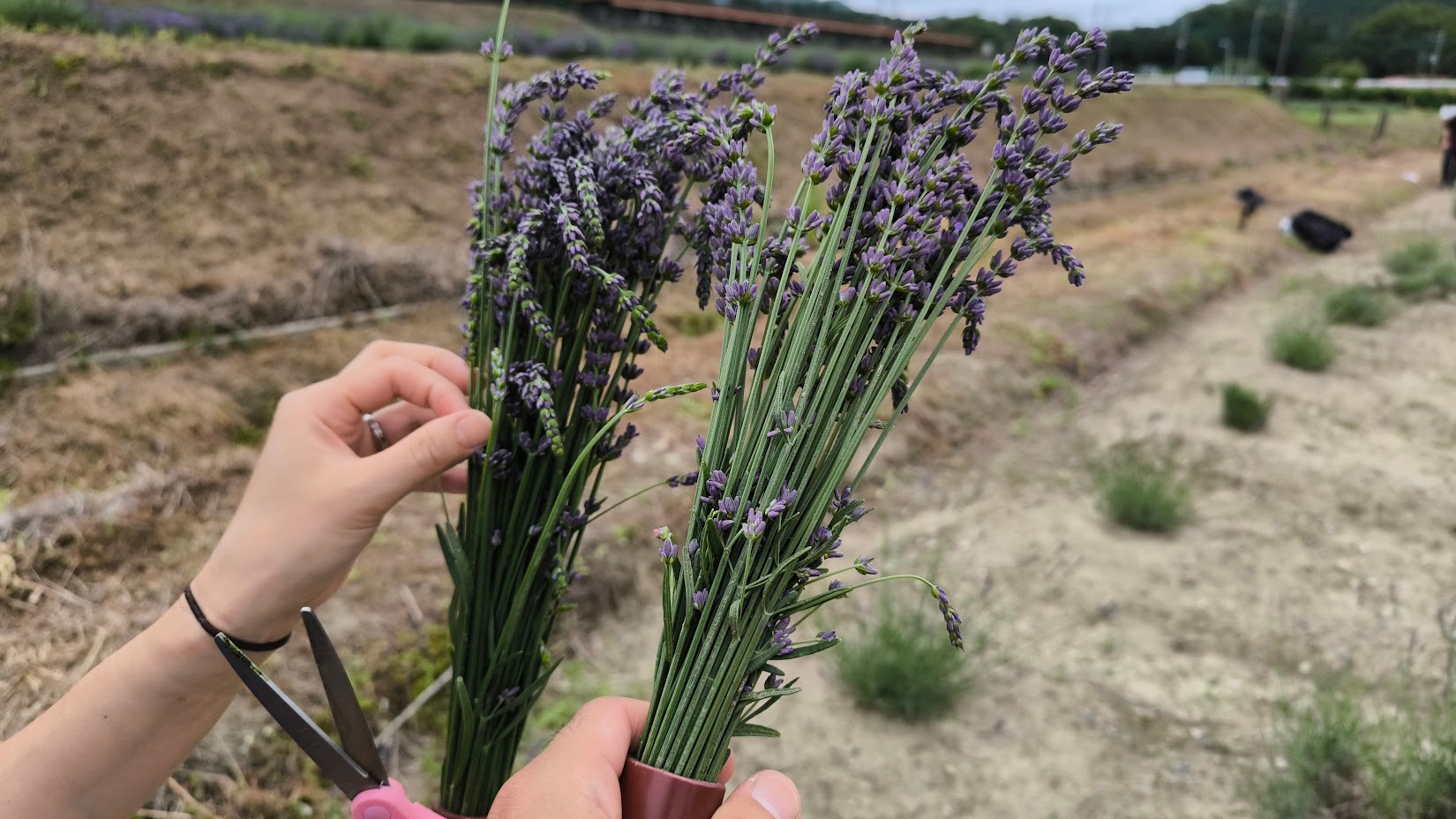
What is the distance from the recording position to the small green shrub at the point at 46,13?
16.2 ft

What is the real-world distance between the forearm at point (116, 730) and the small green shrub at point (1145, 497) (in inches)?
145

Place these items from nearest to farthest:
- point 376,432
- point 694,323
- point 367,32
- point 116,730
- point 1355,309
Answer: point 116,730 < point 376,432 < point 694,323 < point 1355,309 < point 367,32

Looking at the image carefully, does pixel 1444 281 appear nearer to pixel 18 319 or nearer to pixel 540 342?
pixel 540 342

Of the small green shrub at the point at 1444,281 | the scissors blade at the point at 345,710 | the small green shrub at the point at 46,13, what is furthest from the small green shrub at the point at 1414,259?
the small green shrub at the point at 46,13

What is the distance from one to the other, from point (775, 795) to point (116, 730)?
906 millimetres

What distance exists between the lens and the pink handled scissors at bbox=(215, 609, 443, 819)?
1088 mm

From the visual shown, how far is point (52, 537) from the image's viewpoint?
2824 millimetres

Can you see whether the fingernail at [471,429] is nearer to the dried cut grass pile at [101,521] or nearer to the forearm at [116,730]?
the forearm at [116,730]

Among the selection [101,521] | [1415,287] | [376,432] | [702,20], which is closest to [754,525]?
[376,432]

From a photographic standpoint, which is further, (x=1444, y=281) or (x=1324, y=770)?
(x=1444, y=281)

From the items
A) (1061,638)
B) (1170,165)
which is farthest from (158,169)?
(1170,165)

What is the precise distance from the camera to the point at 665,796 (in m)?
0.92

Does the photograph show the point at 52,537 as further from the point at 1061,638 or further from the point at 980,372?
the point at 980,372

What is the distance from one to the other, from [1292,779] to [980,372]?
10.8 ft
